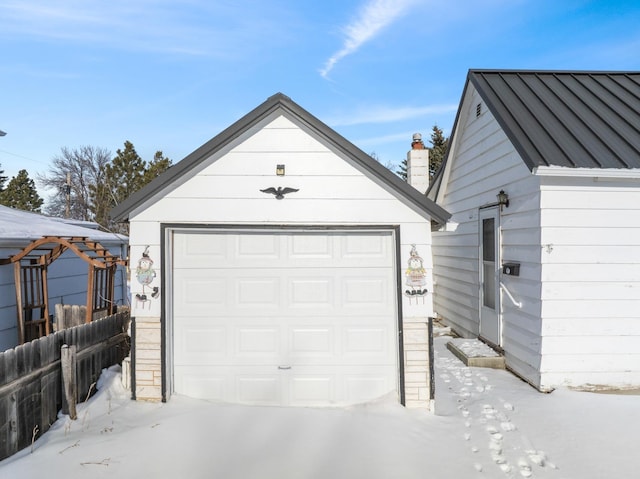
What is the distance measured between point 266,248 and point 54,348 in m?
2.70

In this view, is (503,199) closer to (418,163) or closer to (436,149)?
(418,163)

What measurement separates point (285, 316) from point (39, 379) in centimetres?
277

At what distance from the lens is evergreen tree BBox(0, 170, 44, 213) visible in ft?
108

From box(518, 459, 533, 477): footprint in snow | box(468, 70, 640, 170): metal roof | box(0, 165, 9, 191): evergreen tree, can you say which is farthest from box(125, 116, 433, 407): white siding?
box(0, 165, 9, 191): evergreen tree

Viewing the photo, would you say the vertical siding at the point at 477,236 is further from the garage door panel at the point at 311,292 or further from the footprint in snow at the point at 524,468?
the garage door panel at the point at 311,292

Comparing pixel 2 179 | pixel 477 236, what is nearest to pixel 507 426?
pixel 477 236

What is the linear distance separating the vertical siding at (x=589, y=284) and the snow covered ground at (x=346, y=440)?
0.44m

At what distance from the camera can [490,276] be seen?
7.22 metres

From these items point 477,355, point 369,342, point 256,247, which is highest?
point 256,247

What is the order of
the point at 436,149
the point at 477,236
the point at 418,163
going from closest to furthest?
1. the point at 477,236
2. the point at 418,163
3. the point at 436,149

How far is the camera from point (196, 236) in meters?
4.98

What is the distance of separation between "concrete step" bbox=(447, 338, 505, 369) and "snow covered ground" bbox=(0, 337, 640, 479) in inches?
47.6

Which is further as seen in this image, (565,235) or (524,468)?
(565,235)

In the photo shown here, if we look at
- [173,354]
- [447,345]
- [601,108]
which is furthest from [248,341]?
[601,108]
